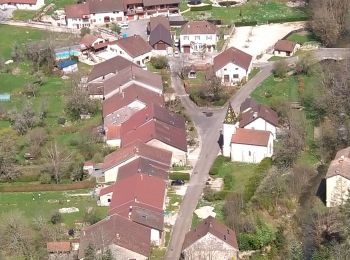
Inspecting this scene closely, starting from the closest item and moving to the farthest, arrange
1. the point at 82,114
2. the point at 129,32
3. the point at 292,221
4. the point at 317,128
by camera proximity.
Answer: the point at 292,221, the point at 317,128, the point at 82,114, the point at 129,32

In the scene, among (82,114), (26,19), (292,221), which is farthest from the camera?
(26,19)

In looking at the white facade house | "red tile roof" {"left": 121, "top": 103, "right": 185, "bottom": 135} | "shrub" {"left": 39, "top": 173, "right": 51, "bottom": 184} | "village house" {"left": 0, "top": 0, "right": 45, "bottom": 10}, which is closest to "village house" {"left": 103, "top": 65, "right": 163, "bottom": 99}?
"red tile roof" {"left": 121, "top": 103, "right": 185, "bottom": 135}

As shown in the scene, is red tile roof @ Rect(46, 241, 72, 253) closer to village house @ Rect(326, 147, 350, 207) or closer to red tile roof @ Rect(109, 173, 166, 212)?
red tile roof @ Rect(109, 173, 166, 212)

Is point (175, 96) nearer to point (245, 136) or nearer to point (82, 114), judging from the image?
point (82, 114)

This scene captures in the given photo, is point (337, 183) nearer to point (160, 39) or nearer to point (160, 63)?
point (160, 63)

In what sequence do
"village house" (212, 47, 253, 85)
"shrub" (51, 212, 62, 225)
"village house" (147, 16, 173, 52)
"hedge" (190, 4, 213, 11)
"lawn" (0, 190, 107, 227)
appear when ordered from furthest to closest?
"hedge" (190, 4, 213, 11) < "village house" (147, 16, 173, 52) < "village house" (212, 47, 253, 85) < "lawn" (0, 190, 107, 227) < "shrub" (51, 212, 62, 225)

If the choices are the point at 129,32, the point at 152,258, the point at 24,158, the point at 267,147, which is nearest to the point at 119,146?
the point at 24,158
